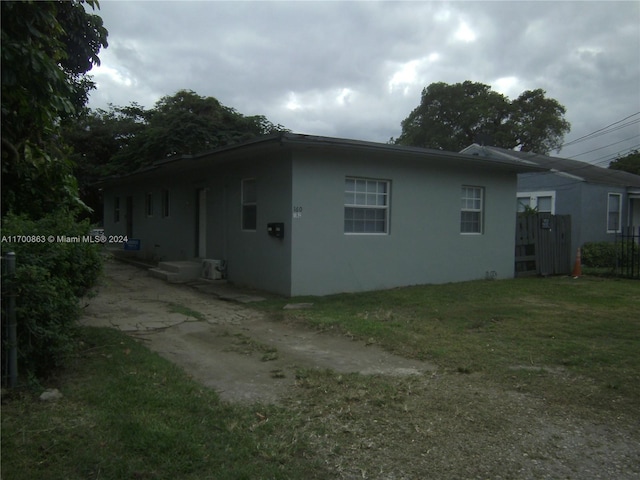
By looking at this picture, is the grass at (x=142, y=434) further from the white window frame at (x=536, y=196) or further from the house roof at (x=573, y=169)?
the white window frame at (x=536, y=196)

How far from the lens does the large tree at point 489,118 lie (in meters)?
41.4

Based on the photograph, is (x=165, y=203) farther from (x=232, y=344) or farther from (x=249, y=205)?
(x=232, y=344)

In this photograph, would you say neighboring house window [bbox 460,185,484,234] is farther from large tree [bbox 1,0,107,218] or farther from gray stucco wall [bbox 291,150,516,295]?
large tree [bbox 1,0,107,218]

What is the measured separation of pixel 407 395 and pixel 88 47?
8029 mm

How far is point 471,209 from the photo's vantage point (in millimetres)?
14219

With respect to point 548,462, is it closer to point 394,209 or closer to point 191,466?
point 191,466

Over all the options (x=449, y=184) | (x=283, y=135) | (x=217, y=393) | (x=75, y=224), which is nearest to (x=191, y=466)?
(x=217, y=393)

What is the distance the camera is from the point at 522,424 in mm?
4422

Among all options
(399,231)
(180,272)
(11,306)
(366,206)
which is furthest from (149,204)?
(11,306)

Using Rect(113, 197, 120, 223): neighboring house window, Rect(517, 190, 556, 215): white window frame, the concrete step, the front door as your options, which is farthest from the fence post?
Rect(517, 190, 556, 215): white window frame

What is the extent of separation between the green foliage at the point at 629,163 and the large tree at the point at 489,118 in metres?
5.52

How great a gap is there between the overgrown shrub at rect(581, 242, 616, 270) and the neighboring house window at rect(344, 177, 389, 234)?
10.2 meters

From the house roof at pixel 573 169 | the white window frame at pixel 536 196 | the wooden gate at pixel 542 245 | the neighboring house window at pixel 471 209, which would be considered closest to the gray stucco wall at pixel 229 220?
the neighboring house window at pixel 471 209

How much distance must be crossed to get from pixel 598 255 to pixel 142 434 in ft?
60.2
